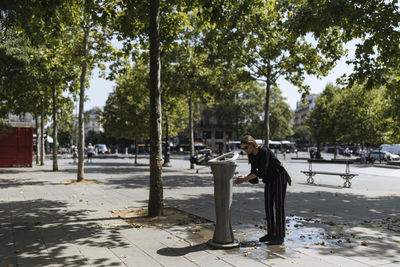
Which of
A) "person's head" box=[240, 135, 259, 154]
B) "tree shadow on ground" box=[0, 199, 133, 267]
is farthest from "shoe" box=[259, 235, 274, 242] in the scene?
"tree shadow on ground" box=[0, 199, 133, 267]

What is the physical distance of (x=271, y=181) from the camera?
5.29 meters

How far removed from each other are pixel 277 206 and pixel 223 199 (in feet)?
2.88

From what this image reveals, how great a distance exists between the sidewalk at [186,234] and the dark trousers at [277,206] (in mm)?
284

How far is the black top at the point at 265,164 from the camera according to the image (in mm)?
5137

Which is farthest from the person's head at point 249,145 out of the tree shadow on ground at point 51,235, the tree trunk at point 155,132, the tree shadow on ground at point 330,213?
the tree trunk at point 155,132

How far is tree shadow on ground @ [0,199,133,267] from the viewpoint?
177 inches

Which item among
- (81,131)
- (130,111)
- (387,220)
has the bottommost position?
(387,220)

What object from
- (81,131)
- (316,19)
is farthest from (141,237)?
(81,131)

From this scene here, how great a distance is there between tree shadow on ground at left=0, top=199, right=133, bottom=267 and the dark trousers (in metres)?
2.18

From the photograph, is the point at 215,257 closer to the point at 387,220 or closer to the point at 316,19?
the point at 387,220

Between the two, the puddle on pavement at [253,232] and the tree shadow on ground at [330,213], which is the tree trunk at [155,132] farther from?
the tree shadow on ground at [330,213]

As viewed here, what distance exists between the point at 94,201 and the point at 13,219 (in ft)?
8.44

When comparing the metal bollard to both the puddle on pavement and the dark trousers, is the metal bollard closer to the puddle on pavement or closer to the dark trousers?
the puddle on pavement

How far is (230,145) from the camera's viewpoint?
227 ft
